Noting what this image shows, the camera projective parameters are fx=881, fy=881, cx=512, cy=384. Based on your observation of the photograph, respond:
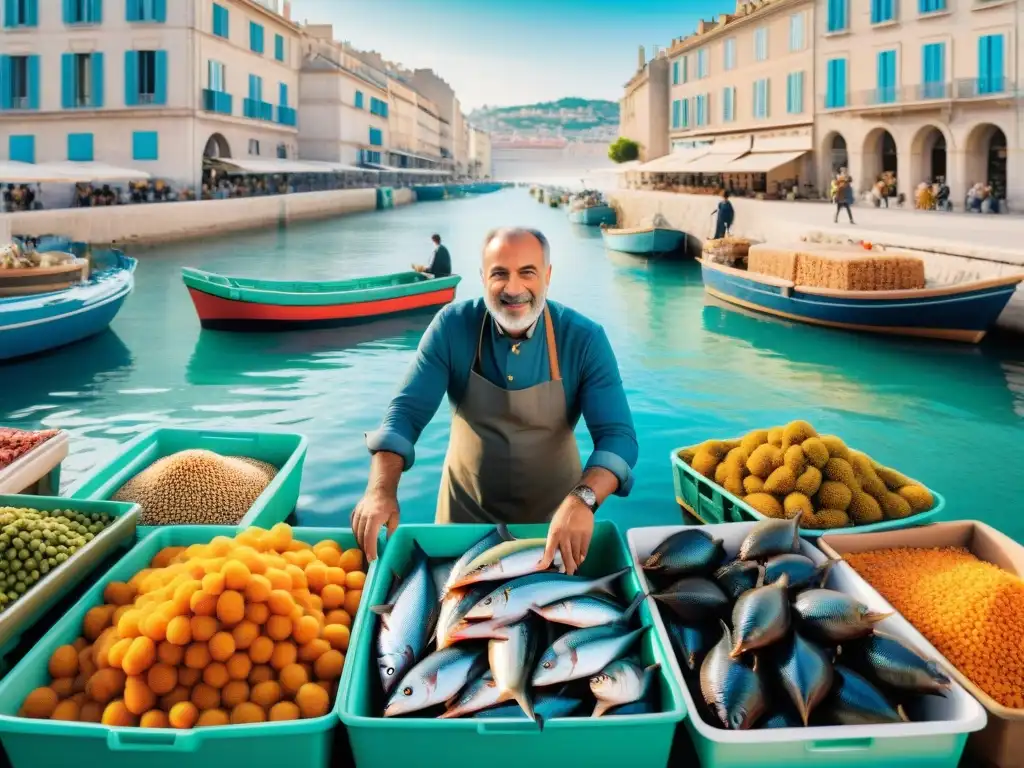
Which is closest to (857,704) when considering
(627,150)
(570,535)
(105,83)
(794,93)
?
(570,535)

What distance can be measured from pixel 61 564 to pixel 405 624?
1226 millimetres

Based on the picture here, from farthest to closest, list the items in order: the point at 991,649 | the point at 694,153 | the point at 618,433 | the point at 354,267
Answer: the point at 694,153
the point at 354,267
the point at 618,433
the point at 991,649

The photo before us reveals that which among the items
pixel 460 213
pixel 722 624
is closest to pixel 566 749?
pixel 722 624

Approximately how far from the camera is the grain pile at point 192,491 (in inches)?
174

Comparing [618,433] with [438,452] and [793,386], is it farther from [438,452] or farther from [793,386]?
[793,386]

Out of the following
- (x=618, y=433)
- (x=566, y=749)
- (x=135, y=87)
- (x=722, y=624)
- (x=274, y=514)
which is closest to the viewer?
(x=566, y=749)

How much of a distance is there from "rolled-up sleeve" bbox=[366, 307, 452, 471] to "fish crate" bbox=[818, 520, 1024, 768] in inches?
57.5

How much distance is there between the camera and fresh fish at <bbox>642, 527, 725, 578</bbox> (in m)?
2.80

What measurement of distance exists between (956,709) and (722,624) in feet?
1.97

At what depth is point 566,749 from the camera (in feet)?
6.54

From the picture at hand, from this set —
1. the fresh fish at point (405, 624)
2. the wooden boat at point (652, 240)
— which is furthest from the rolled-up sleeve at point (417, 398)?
the wooden boat at point (652, 240)

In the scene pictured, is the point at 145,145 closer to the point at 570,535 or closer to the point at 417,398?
the point at 417,398

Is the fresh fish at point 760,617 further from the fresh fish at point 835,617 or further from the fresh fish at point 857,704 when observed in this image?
the fresh fish at point 857,704

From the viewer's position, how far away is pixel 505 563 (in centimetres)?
249
